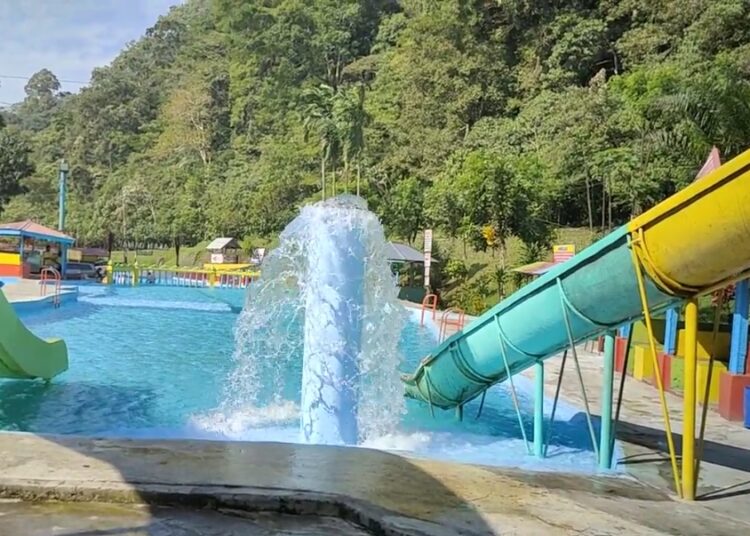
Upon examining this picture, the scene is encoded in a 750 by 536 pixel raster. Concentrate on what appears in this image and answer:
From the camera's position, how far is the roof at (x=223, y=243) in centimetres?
4228

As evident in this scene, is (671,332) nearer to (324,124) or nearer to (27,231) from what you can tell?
(27,231)

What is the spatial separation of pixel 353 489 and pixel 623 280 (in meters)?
2.51

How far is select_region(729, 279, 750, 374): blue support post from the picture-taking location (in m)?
7.81

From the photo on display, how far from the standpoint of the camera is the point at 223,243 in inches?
1668

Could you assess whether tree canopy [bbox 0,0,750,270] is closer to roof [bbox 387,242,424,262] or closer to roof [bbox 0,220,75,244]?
roof [bbox 387,242,424,262]

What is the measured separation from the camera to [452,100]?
35.8 meters

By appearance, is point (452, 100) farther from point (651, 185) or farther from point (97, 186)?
point (97, 186)

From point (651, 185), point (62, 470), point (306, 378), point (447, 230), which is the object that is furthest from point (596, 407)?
point (447, 230)

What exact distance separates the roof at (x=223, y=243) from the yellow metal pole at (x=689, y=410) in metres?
39.6

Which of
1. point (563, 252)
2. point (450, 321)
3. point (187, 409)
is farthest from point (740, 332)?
point (450, 321)

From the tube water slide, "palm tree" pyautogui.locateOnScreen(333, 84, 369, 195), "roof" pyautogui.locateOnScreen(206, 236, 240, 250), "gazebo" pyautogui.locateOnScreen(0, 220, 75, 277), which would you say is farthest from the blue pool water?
"roof" pyautogui.locateOnScreen(206, 236, 240, 250)

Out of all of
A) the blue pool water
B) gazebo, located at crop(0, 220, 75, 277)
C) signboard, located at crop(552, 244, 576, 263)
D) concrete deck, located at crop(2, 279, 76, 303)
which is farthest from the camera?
gazebo, located at crop(0, 220, 75, 277)

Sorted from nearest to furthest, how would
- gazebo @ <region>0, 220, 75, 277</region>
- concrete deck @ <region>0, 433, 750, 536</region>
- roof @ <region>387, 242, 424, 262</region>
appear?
concrete deck @ <region>0, 433, 750, 536</region> → roof @ <region>387, 242, 424, 262</region> → gazebo @ <region>0, 220, 75, 277</region>

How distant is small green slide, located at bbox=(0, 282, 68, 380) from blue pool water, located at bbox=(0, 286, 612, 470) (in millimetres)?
308
